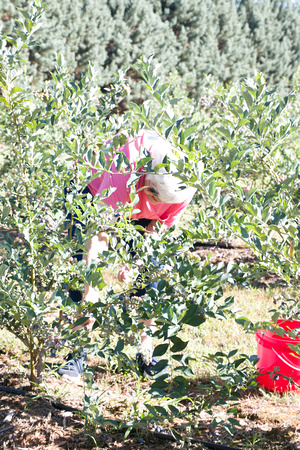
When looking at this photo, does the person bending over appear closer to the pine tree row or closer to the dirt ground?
the dirt ground

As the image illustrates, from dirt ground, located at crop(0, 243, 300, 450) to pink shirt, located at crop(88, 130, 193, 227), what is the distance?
0.95 m

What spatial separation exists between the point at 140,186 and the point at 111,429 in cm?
121

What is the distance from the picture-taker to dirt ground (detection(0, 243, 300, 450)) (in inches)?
75.2

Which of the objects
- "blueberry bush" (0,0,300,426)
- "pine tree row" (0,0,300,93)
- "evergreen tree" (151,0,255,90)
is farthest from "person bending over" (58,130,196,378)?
"evergreen tree" (151,0,255,90)

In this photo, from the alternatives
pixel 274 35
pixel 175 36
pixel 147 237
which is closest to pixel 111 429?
pixel 147 237

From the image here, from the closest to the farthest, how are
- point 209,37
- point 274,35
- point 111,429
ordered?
point 111,429 → point 209,37 → point 274,35

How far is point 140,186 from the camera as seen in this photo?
2.35 metres

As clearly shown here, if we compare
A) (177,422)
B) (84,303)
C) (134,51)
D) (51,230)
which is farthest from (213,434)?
(134,51)

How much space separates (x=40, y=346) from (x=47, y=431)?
0.41 m

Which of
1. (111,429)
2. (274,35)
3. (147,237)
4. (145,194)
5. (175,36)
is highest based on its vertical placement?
(147,237)

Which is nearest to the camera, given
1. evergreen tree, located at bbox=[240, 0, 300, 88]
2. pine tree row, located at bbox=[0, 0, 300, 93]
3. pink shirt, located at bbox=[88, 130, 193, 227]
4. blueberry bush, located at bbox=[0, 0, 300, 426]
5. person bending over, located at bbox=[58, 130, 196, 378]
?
blueberry bush, located at bbox=[0, 0, 300, 426]

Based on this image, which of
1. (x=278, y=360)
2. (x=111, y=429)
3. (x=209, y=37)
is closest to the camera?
(x=111, y=429)

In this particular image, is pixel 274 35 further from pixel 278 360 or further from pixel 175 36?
pixel 278 360

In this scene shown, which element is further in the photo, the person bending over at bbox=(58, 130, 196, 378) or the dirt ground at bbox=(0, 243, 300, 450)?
the person bending over at bbox=(58, 130, 196, 378)
